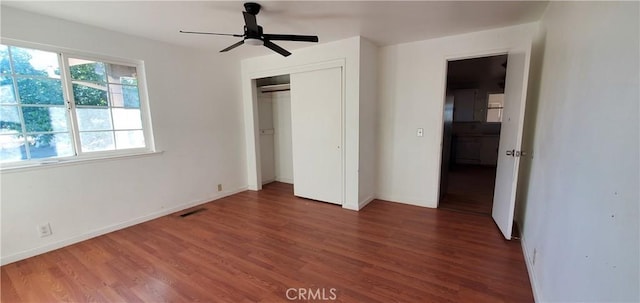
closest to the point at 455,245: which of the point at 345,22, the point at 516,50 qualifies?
the point at 516,50

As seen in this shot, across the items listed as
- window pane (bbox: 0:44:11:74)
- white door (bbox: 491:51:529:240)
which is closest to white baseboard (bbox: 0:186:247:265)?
window pane (bbox: 0:44:11:74)

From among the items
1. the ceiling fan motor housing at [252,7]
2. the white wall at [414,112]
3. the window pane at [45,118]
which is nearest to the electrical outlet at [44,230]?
the window pane at [45,118]

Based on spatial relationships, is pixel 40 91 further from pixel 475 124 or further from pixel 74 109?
pixel 475 124

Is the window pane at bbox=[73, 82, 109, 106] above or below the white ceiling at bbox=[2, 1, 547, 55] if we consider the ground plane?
below

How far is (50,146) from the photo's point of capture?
250 cm

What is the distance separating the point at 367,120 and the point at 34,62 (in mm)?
3544

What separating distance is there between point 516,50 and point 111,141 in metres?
4.53

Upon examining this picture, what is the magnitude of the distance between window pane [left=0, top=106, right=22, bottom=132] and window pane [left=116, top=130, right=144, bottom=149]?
0.77 metres

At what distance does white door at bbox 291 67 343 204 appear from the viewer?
11.3ft

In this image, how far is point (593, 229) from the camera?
1065mm

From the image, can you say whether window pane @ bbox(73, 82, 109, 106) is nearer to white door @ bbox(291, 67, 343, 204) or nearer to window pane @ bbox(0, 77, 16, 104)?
window pane @ bbox(0, 77, 16, 104)

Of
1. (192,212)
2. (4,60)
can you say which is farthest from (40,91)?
(192,212)

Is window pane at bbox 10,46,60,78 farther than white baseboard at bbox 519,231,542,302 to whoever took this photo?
Yes

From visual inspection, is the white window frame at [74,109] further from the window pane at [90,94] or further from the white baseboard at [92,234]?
the white baseboard at [92,234]
